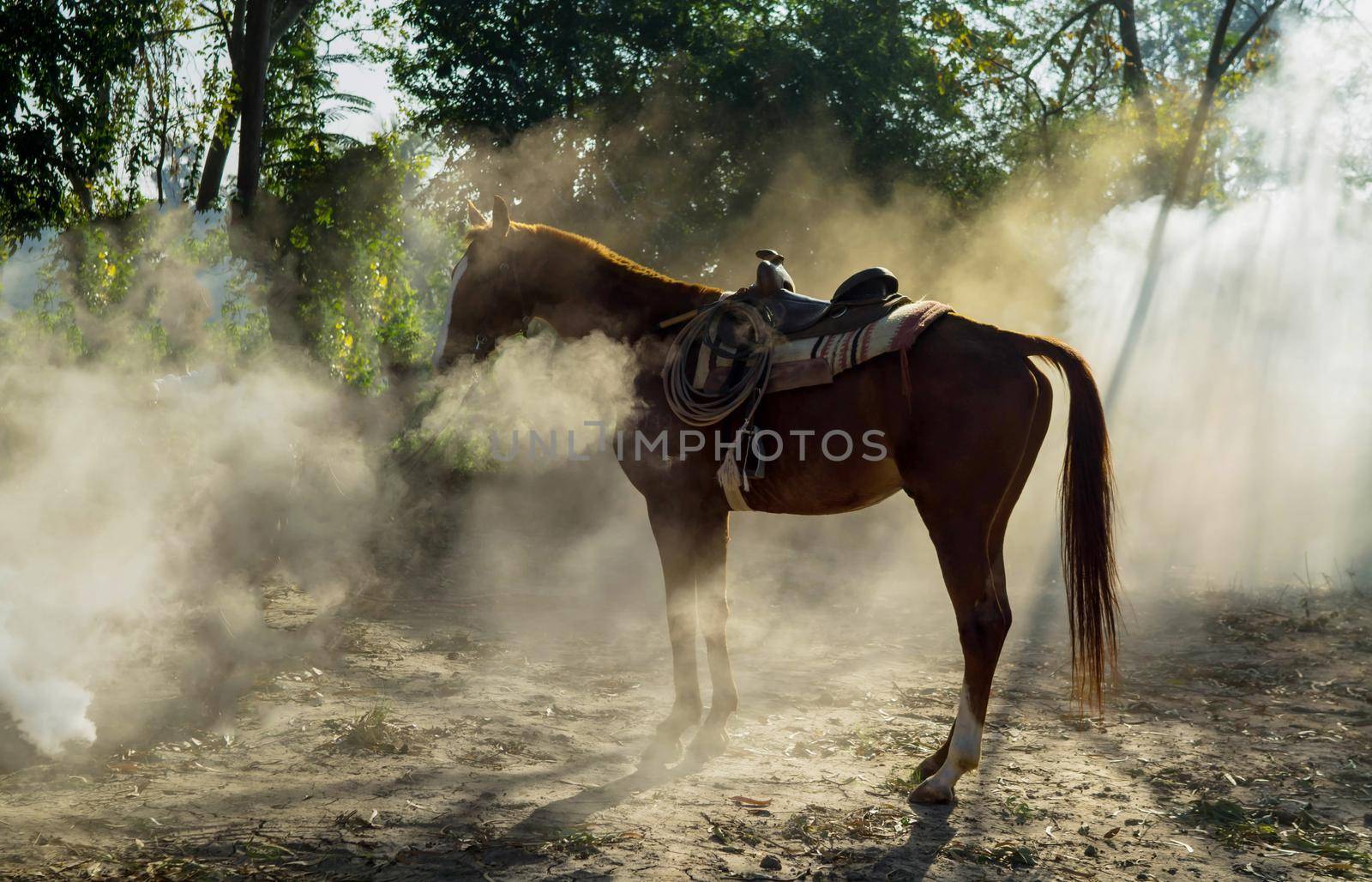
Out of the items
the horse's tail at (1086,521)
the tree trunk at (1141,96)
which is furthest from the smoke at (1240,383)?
the horse's tail at (1086,521)

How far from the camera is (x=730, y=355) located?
5055mm

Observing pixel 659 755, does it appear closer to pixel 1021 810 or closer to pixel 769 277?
pixel 1021 810

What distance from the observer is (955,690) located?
20.7 feet

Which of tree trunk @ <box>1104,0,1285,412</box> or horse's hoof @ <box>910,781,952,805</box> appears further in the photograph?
tree trunk @ <box>1104,0,1285,412</box>

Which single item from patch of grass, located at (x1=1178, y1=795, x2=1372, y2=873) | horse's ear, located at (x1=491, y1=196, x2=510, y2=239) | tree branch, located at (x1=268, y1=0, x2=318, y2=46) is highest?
tree branch, located at (x1=268, y1=0, x2=318, y2=46)

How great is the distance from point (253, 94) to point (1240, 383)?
11.6 metres

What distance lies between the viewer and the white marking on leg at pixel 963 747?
4.34 m

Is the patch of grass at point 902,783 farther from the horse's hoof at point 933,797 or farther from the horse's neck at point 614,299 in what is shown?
the horse's neck at point 614,299

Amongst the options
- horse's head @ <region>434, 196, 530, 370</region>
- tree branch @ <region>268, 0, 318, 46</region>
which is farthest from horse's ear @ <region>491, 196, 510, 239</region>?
tree branch @ <region>268, 0, 318, 46</region>

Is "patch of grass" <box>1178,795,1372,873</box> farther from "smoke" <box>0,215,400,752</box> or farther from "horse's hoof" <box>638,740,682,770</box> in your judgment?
"smoke" <box>0,215,400,752</box>

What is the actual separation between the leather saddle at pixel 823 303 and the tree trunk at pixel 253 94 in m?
6.77

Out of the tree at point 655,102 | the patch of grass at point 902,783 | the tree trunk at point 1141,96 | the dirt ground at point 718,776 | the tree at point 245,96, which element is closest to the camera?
the dirt ground at point 718,776

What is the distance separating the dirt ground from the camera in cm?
352

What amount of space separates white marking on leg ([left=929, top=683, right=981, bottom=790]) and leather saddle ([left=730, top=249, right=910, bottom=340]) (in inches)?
70.3
